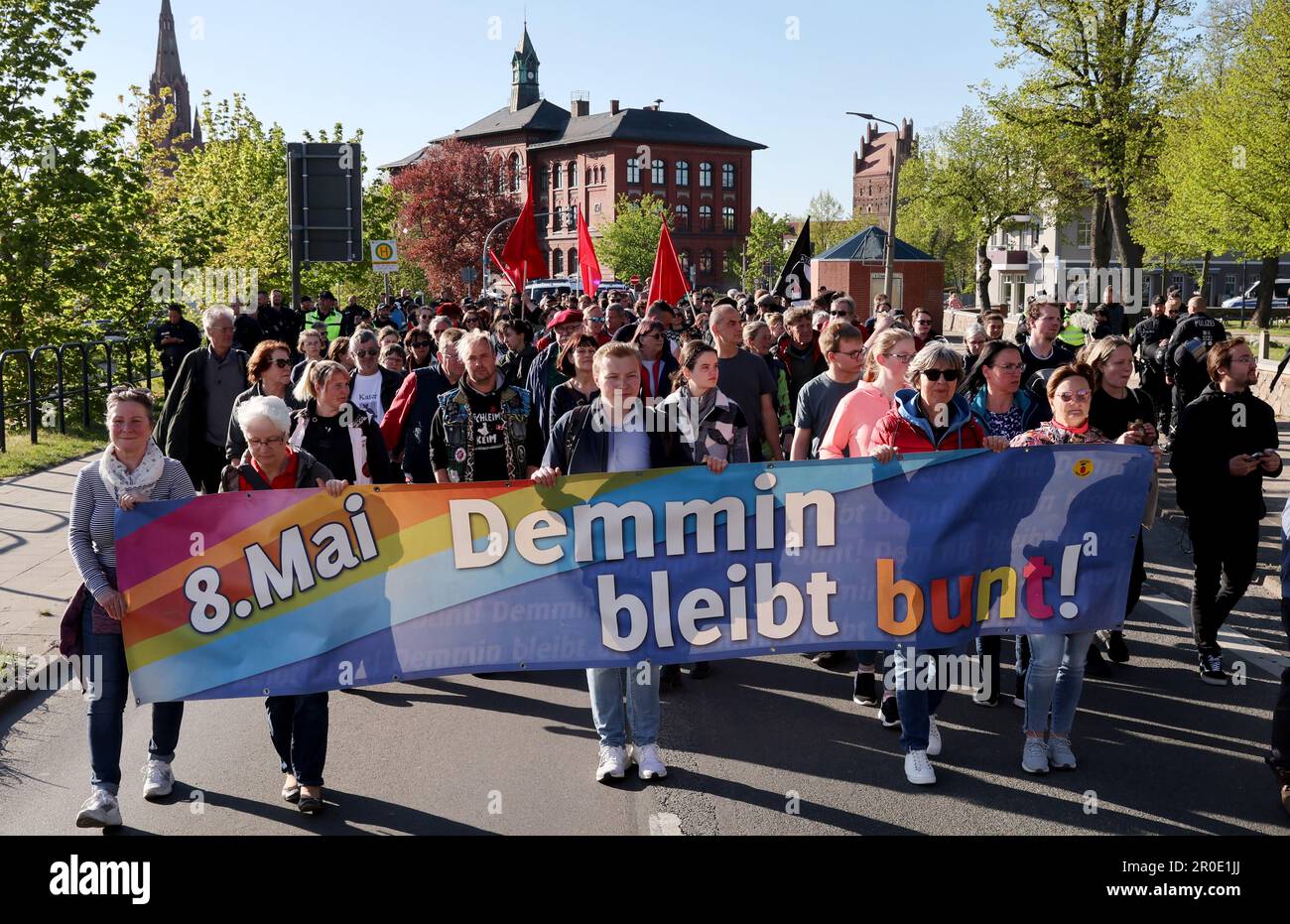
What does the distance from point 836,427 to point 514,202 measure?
100028 millimetres

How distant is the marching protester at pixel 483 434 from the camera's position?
24.4 feet

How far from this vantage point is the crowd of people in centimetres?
564

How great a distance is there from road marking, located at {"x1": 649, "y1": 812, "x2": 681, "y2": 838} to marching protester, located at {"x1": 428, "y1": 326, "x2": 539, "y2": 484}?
2.51 meters

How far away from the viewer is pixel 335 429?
7008 mm

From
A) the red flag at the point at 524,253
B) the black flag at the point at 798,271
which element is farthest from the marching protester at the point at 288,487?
the red flag at the point at 524,253

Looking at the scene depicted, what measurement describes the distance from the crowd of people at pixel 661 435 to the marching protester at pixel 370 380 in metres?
0.02

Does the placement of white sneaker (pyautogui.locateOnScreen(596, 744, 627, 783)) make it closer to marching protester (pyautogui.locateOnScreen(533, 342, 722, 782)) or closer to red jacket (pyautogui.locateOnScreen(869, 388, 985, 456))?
marching protester (pyautogui.locateOnScreen(533, 342, 722, 782))

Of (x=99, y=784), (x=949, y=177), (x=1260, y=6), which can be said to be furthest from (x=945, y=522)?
(x=949, y=177)

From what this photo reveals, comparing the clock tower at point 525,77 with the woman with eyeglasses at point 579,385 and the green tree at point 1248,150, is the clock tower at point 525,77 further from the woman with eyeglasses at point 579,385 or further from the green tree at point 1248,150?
the woman with eyeglasses at point 579,385

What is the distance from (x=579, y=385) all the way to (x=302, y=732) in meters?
3.22

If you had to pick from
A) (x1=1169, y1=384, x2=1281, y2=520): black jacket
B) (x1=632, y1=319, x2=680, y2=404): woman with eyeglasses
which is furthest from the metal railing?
(x1=1169, y1=384, x2=1281, y2=520): black jacket

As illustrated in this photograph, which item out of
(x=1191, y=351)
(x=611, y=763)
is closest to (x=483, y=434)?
(x=611, y=763)

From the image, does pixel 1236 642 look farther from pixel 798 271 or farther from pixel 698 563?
pixel 798 271
